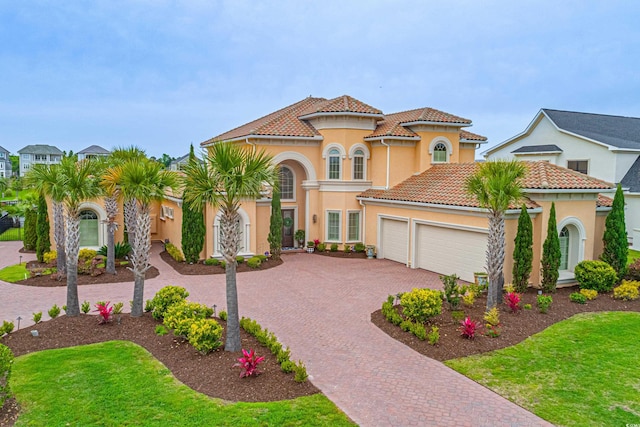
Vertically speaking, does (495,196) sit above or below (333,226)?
above

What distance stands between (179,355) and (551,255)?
13.5 meters

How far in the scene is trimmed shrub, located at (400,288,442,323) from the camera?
12391 mm

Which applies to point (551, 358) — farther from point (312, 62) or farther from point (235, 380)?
point (312, 62)

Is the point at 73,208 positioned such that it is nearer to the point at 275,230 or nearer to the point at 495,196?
the point at 275,230

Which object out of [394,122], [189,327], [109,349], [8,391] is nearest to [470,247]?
[394,122]

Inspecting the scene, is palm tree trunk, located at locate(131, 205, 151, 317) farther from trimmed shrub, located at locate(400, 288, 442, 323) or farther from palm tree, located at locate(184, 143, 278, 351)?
trimmed shrub, located at locate(400, 288, 442, 323)

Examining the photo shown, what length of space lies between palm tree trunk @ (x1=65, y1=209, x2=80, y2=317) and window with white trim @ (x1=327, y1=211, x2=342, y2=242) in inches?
585

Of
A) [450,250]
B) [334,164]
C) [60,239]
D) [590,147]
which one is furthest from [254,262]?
[590,147]

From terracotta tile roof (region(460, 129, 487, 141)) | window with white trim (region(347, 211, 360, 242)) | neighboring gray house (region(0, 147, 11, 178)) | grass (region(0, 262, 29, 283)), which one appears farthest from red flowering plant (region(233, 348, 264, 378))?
neighboring gray house (region(0, 147, 11, 178))

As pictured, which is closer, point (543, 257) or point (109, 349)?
point (109, 349)

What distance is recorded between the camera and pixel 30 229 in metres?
24.8

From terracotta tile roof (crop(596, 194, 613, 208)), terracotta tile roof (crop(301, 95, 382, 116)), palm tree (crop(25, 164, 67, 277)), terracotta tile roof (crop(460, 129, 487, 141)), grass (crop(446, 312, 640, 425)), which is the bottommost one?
grass (crop(446, 312, 640, 425))

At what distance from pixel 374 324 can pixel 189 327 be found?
534cm

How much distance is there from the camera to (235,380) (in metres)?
8.91
